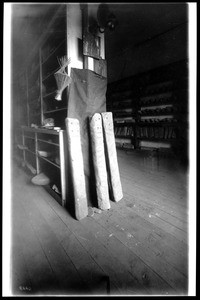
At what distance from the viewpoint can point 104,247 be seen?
1.57m

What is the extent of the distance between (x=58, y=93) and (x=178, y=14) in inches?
145

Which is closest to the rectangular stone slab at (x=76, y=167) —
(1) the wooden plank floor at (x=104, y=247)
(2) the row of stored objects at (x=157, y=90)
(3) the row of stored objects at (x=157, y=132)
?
(1) the wooden plank floor at (x=104, y=247)

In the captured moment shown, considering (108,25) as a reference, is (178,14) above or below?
above

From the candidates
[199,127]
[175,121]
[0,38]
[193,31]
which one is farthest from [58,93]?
[175,121]

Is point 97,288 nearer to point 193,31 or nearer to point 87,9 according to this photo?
point 193,31

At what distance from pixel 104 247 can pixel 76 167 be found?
867 millimetres

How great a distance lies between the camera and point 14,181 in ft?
11.2

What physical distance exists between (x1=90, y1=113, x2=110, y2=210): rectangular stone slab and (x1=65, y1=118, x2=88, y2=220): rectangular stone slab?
0.19 metres

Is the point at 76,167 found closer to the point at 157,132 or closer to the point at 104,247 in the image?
the point at 104,247

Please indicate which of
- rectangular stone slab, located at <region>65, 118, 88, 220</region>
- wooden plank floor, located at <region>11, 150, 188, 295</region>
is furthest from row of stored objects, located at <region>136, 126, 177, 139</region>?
rectangular stone slab, located at <region>65, 118, 88, 220</region>

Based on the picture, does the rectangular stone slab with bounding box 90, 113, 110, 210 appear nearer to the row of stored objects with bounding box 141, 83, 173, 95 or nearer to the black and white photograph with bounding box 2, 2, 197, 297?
the black and white photograph with bounding box 2, 2, 197, 297

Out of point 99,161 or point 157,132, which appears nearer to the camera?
point 99,161

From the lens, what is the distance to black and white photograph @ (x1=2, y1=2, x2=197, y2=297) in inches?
48.1

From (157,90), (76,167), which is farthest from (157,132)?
(76,167)
